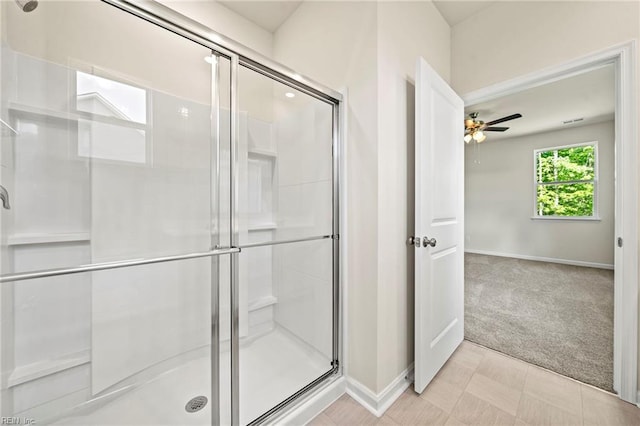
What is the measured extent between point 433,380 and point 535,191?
5262 millimetres

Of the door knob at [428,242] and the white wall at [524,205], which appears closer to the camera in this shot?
the door knob at [428,242]

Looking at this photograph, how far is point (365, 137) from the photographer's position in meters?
1.48

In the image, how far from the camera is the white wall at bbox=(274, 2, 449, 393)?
4.67ft

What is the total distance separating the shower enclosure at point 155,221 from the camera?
1.13 meters

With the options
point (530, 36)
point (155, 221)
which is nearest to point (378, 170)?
point (155, 221)

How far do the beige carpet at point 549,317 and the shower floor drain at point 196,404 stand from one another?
82.5 inches

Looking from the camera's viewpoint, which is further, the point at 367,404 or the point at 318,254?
the point at 318,254

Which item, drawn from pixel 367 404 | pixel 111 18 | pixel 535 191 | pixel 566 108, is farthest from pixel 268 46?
pixel 535 191

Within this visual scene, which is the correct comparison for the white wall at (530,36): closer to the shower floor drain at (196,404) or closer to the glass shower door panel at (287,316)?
the glass shower door panel at (287,316)

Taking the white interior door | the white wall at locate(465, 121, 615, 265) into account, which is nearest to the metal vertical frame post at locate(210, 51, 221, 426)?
the white interior door

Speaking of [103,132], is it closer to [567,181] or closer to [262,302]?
[262,302]

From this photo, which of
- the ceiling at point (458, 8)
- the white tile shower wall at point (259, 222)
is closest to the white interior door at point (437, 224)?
the ceiling at point (458, 8)

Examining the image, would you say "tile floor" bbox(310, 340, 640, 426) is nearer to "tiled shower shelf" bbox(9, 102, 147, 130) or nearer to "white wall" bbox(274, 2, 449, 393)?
"white wall" bbox(274, 2, 449, 393)

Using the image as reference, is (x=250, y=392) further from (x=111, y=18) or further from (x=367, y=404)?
(x=111, y=18)
